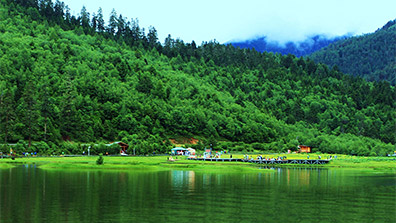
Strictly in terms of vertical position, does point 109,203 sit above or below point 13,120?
below

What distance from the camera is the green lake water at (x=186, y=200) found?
4731 cm

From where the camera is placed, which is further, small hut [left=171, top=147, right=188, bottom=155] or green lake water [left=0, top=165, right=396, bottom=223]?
small hut [left=171, top=147, right=188, bottom=155]

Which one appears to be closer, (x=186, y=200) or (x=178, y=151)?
(x=186, y=200)

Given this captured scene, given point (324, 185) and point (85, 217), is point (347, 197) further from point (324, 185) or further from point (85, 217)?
point (85, 217)

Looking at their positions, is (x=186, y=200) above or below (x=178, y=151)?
below

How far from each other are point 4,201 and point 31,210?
7.19 m

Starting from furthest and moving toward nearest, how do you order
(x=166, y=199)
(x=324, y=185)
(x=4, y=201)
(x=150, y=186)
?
(x=324, y=185) → (x=150, y=186) → (x=166, y=199) → (x=4, y=201)

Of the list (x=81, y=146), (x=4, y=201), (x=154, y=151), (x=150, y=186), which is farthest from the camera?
(x=154, y=151)

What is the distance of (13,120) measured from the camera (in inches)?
6575

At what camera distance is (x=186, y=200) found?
5822cm

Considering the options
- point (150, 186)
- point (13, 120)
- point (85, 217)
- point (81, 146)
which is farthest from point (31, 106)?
point (85, 217)

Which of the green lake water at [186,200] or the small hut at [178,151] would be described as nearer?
the green lake water at [186,200]

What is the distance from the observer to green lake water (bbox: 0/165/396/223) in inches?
1863

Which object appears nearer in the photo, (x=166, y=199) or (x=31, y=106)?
(x=166, y=199)
